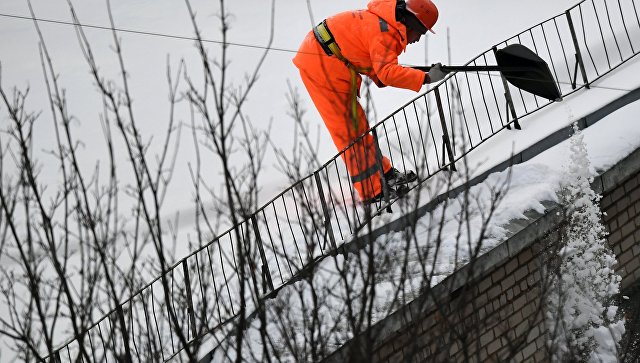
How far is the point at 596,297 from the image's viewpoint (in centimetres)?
701

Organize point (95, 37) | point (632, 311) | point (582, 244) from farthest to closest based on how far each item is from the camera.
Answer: point (95, 37) < point (632, 311) < point (582, 244)

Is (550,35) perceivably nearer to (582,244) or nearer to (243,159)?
(243,159)

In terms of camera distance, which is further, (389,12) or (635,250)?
(635,250)

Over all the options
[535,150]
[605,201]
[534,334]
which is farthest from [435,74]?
[534,334]

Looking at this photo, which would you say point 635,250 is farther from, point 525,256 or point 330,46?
point 330,46

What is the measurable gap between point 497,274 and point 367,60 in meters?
1.78

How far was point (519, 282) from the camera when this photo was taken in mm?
6492

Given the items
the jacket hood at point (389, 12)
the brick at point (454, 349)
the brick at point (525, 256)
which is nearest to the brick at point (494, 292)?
the brick at point (525, 256)

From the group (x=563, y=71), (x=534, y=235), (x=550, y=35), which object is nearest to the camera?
(x=534, y=235)

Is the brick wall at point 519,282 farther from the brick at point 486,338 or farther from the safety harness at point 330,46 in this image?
the safety harness at point 330,46

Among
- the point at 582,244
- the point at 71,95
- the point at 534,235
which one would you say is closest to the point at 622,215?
the point at 582,244

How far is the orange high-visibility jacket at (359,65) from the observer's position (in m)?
6.64

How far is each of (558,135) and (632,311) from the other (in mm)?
1490

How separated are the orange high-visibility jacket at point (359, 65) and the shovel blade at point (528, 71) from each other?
1183mm
